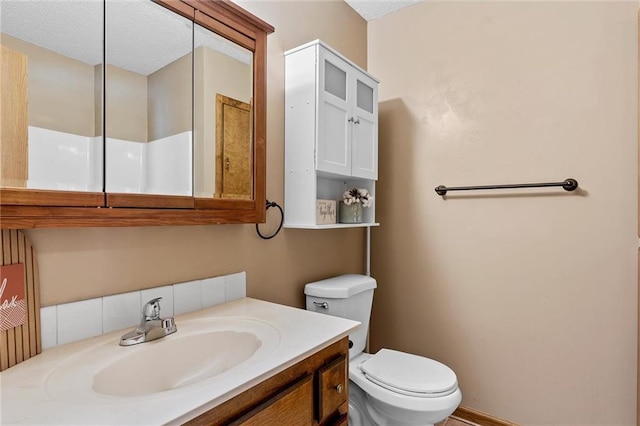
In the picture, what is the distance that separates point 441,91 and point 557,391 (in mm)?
1645

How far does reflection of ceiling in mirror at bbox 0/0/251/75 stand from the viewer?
2.82ft

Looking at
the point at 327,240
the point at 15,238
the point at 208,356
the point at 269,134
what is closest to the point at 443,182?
the point at 327,240

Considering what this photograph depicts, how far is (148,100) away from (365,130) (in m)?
1.14

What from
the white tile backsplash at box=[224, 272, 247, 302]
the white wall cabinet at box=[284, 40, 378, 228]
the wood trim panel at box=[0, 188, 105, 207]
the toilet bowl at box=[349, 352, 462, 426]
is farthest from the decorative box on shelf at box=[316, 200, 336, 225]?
the wood trim panel at box=[0, 188, 105, 207]

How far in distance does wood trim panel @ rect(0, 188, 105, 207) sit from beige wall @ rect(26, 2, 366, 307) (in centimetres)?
12

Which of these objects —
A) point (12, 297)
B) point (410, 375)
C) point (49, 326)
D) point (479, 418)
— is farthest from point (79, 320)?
point (479, 418)

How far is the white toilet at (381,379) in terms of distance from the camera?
4.57ft

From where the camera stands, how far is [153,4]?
1.10 metres

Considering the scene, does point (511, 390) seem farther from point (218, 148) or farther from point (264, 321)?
point (218, 148)

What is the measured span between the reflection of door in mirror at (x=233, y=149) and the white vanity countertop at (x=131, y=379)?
1.56 ft

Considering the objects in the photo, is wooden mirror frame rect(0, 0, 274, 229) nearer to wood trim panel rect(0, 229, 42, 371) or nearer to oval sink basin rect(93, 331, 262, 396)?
wood trim panel rect(0, 229, 42, 371)

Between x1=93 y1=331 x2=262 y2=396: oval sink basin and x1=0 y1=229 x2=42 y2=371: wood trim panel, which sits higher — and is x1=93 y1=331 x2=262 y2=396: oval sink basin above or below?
below

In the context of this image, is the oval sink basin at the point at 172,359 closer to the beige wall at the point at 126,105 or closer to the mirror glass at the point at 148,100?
the mirror glass at the point at 148,100

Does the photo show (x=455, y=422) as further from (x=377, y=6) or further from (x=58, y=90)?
(x=377, y=6)
